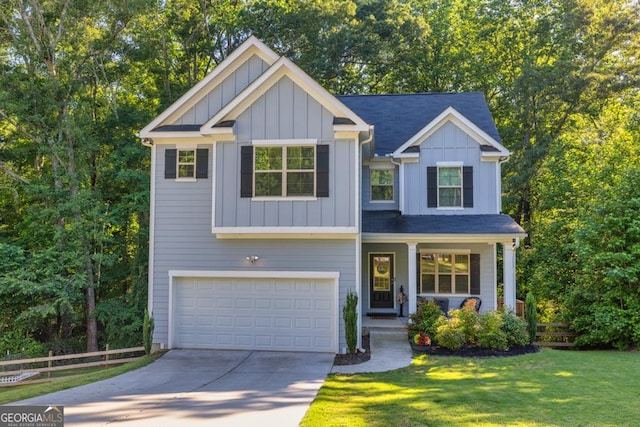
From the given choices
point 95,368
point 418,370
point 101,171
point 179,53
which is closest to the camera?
point 418,370

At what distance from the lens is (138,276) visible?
672 inches

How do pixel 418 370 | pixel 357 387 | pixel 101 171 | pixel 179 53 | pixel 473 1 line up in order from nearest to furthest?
1. pixel 357 387
2. pixel 418 370
3. pixel 101 171
4. pixel 179 53
5. pixel 473 1

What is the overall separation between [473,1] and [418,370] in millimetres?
24366

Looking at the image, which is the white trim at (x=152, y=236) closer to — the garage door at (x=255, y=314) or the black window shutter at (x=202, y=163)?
the garage door at (x=255, y=314)

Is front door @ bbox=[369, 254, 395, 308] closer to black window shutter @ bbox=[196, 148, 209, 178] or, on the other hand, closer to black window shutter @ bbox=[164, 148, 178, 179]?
black window shutter @ bbox=[196, 148, 209, 178]

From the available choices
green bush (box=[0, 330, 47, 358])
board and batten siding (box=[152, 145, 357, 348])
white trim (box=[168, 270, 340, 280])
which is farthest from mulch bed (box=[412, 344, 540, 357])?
green bush (box=[0, 330, 47, 358])

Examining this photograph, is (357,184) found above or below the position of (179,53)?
below

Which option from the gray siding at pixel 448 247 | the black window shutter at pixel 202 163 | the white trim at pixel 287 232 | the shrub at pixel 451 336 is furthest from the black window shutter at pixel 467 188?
the black window shutter at pixel 202 163

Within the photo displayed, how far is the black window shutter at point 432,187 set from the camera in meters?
15.3

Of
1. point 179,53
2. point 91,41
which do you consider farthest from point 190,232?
point 179,53

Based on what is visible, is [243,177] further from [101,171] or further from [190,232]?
[101,171]

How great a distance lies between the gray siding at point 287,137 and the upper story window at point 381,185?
4.99 m

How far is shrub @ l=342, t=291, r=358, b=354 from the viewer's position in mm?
11078

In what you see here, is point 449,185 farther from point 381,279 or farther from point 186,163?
→ point 186,163
